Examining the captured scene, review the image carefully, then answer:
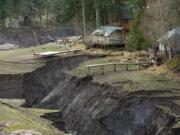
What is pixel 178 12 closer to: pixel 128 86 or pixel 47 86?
pixel 128 86

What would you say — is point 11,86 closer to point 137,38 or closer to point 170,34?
point 137,38

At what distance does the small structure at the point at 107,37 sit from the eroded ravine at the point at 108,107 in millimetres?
12009

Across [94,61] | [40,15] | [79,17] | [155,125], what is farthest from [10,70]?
[40,15]

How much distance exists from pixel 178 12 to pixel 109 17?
1100 inches

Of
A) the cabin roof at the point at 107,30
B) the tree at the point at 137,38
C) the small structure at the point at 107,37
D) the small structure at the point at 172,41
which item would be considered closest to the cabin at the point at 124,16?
the cabin roof at the point at 107,30

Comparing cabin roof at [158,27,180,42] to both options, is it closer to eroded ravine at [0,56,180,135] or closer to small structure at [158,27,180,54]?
small structure at [158,27,180,54]

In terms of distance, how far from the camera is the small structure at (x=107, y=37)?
198ft

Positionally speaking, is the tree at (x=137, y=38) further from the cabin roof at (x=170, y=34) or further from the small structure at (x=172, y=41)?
the cabin roof at (x=170, y=34)

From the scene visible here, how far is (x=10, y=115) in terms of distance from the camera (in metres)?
26.9

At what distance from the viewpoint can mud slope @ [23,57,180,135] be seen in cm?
3234

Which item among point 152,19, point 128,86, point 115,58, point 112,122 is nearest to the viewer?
point 112,122

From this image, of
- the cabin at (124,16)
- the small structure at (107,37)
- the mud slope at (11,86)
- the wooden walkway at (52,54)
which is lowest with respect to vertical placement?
the mud slope at (11,86)

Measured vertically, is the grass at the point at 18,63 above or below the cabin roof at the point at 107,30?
below

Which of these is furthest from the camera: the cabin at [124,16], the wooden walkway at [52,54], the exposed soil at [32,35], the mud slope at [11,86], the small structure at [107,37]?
the exposed soil at [32,35]
